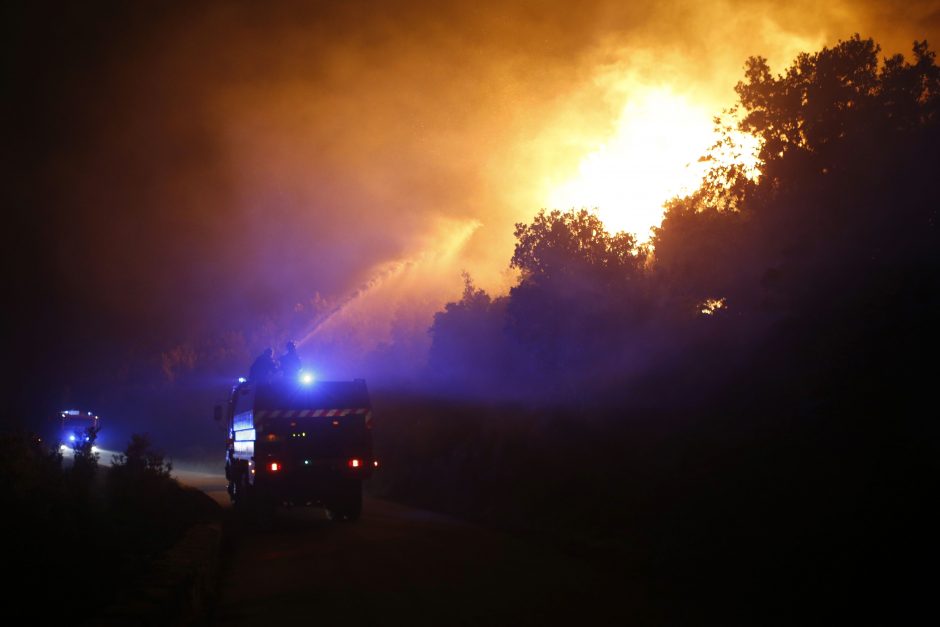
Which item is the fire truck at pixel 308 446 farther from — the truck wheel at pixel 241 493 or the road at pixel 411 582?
the road at pixel 411 582

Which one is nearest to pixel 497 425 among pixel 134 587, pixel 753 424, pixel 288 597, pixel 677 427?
pixel 677 427

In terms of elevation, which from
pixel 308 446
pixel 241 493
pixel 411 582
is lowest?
pixel 411 582

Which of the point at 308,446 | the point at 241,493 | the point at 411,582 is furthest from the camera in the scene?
the point at 241,493

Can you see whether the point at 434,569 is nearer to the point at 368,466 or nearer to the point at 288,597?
the point at 288,597

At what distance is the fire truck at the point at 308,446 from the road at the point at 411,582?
1912 millimetres

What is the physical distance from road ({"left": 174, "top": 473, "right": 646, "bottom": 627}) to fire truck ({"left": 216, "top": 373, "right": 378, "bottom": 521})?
1.91 meters

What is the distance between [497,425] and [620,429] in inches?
367

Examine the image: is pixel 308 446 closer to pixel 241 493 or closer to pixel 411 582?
pixel 241 493

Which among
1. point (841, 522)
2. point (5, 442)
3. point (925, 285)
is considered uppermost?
point (925, 285)

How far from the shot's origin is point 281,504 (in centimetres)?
2256

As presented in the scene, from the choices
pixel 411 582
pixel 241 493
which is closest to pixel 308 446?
pixel 241 493

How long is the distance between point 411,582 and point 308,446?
1000 cm

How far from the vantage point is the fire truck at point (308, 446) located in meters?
22.1

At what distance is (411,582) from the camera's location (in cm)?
1294
